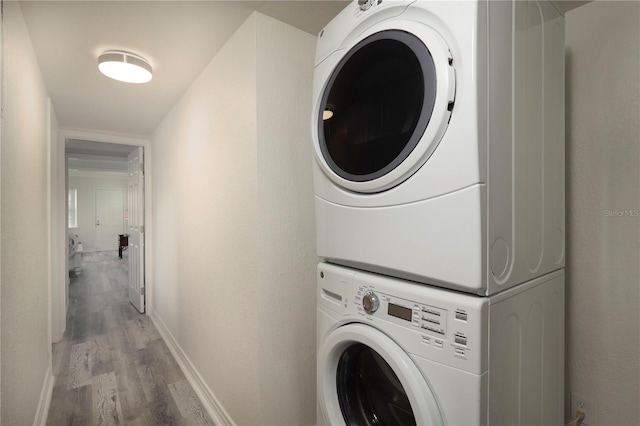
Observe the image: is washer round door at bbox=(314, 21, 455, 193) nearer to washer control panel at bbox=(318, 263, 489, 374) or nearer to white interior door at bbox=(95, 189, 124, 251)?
washer control panel at bbox=(318, 263, 489, 374)

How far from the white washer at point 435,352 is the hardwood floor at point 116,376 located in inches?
50.4

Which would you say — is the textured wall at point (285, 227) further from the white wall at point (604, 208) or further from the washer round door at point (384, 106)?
the white wall at point (604, 208)

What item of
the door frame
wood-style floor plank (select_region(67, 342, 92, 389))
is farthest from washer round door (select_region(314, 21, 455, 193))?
the door frame

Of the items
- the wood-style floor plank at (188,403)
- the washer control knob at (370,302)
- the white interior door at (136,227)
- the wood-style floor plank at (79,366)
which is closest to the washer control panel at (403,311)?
the washer control knob at (370,302)

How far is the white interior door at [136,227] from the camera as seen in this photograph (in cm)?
355

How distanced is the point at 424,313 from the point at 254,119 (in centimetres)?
110

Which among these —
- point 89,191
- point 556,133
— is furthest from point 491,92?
point 89,191

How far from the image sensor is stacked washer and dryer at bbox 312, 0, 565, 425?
0.72 metres

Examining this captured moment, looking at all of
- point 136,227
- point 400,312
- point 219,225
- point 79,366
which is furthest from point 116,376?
point 400,312

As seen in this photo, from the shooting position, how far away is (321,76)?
1148 millimetres

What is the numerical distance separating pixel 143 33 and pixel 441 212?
5.69 ft

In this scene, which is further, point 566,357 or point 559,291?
point 566,357

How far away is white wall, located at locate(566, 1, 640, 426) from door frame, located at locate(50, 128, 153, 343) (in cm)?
382

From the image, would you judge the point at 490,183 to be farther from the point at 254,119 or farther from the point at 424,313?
the point at 254,119
